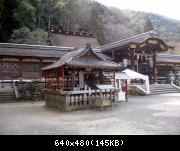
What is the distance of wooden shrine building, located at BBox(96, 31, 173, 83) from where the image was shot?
26.2 metres

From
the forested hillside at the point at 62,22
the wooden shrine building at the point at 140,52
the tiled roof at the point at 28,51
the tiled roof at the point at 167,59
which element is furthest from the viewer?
the forested hillside at the point at 62,22

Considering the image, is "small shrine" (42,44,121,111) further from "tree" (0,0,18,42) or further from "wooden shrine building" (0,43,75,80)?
"tree" (0,0,18,42)

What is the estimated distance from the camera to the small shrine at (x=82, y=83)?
13.7 meters

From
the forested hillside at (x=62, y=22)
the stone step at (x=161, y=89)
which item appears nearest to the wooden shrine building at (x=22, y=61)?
the forested hillside at (x=62, y=22)

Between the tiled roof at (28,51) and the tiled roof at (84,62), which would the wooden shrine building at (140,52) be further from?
the tiled roof at (84,62)

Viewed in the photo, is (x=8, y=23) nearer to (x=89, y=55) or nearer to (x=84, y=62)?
(x=89, y=55)

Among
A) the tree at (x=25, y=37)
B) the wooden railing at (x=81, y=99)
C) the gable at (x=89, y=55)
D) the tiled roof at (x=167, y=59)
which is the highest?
the tree at (x=25, y=37)

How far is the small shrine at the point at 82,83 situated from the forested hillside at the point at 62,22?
5842mm

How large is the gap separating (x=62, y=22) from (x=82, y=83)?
31338 millimetres

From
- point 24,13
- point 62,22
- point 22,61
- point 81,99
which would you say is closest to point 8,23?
point 24,13

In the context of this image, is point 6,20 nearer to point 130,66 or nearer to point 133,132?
point 130,66

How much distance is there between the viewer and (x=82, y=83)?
1589cm

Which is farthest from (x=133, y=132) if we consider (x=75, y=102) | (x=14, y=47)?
Answer: (x=14, y=47)

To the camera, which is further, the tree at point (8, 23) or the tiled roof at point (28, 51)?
the tree at point (8, 23)
